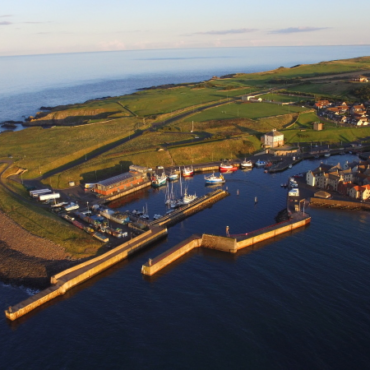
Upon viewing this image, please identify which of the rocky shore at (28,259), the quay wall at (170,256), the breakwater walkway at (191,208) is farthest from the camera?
the breakwater walkway at (191,208)

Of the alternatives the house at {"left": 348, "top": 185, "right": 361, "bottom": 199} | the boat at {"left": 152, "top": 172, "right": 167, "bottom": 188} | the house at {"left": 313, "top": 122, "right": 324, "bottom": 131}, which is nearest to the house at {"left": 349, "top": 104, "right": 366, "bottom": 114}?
the house at {"left": 313, "top": 122, "right": 324, "bottom": 131}

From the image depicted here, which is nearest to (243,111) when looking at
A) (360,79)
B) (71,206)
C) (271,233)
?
(360,79)

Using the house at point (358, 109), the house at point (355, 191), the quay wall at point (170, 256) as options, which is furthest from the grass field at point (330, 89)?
the quay wall at point (170, 256)

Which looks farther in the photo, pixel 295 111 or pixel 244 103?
pixel 244 103

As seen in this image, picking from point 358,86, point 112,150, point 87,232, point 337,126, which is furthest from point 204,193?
point 358,86

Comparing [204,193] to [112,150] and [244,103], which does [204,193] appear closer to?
[112,150]

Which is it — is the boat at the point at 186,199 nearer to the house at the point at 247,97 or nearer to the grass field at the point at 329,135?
the grass field at the point at 329,135

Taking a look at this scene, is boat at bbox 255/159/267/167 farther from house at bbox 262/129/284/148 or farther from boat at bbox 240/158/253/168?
house at bbox 262/129/284/148
